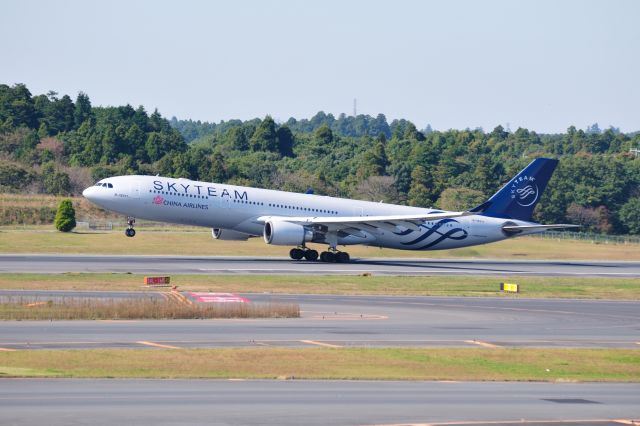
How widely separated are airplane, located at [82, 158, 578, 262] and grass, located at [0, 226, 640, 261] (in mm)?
5805

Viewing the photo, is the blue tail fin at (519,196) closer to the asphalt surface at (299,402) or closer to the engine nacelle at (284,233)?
the engine nacelle at (284,233)

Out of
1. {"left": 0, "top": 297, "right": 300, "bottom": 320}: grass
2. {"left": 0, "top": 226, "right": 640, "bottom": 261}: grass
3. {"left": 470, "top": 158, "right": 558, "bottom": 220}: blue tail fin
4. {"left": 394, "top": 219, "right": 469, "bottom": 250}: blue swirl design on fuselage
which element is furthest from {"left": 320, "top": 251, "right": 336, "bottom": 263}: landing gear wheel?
{"left": 0, "top": 297, "right": 300, "bottom": 320}: grass

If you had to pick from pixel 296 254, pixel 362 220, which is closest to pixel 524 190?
pixel 362 220

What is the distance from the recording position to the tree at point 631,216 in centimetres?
11719

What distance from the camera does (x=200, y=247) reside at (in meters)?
70.1

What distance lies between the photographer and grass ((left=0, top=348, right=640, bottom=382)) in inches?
957

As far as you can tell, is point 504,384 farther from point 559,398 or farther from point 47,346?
point 47,346

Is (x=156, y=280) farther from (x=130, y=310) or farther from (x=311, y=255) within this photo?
(x=311, y=255)

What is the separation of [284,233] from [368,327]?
84.5 ft

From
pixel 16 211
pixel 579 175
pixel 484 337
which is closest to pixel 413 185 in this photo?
pixel 579 175

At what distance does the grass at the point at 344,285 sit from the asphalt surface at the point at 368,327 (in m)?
2.45

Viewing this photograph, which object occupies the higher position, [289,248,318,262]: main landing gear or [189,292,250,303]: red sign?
[289,248,318,262]: main landing gear

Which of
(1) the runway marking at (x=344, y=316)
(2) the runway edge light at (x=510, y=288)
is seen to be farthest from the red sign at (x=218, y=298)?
(2) the runway edge light at (x=510, y=288)

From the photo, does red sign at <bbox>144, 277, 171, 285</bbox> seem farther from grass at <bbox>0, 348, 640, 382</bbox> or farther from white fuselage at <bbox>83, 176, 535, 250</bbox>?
grass at <bbox>0, 348, 640, 382</bbox>
